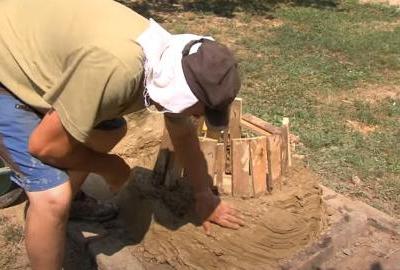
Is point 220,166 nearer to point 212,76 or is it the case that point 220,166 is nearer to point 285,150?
point 285,150

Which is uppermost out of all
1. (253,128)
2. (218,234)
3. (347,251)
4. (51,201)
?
(51,201)

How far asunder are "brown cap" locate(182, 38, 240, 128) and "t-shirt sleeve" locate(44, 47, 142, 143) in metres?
0.20

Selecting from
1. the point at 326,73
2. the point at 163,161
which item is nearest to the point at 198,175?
the point at 163,161

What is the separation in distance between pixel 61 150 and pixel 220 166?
121cm

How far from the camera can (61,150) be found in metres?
2.31

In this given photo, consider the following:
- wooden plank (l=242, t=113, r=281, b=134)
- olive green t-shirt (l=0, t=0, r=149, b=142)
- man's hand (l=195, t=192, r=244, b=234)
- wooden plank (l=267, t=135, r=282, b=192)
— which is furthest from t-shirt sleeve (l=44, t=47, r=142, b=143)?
wooden plank (l=242, t=113, r=281, b=134)

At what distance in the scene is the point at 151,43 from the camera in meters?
2.18

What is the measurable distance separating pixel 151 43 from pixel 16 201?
6.13 ft

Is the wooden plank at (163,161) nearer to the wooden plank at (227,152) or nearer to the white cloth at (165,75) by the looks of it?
the wooden plank at (227,152)

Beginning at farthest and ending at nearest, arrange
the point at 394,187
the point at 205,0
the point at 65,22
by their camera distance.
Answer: the point at 205,0 < the point at 394,187 < the point at 65,22

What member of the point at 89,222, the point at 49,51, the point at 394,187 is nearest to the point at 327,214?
the point at 394,187

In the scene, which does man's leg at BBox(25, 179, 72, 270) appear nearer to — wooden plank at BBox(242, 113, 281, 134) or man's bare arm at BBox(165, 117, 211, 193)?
man's bare arm at BBox(165, 117, 211, 193)

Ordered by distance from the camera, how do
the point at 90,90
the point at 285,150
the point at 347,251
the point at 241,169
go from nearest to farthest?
the point at 90,90 → the point at 347,251 → the point at 241,169 → the point at 285,150

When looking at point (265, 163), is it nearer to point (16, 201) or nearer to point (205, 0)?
point (16, 201)
